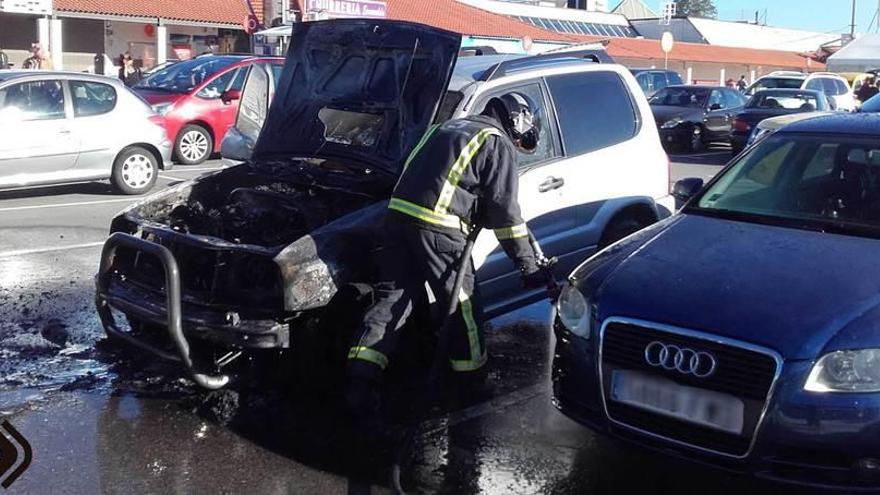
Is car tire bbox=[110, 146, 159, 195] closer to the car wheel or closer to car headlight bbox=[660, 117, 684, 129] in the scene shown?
car headlight bbox=[660, 117, 684, 129]

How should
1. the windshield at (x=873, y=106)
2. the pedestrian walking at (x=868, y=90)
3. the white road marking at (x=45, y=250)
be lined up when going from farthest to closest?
the pedestrian walking at (x=868, y=90)
the windshield at (x=873, y=106)
the white road marking at (x=45, y=250)

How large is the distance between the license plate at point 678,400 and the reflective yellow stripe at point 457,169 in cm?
127

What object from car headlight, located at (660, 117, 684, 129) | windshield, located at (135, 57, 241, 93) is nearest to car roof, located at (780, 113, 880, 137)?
windshield, located at (135, 57, 241, 93)

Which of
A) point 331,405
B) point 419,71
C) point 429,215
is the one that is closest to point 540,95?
point 419,71

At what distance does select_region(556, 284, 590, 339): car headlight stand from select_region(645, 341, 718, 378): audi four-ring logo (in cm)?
39

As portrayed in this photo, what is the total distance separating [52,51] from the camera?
25688 millimetres

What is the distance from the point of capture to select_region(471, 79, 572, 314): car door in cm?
564

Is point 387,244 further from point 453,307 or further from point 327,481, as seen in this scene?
point 327,481

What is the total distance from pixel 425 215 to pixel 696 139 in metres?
17.2

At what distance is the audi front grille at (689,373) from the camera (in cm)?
369

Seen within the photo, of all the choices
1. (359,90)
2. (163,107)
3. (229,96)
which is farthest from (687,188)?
(229,96)

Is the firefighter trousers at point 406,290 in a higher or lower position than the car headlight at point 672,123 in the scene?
lower

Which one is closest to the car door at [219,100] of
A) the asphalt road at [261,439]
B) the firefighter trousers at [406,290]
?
the asphalt road at [261,439]

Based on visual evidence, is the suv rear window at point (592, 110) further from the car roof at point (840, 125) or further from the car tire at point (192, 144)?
the car tire at point (192, 144)
